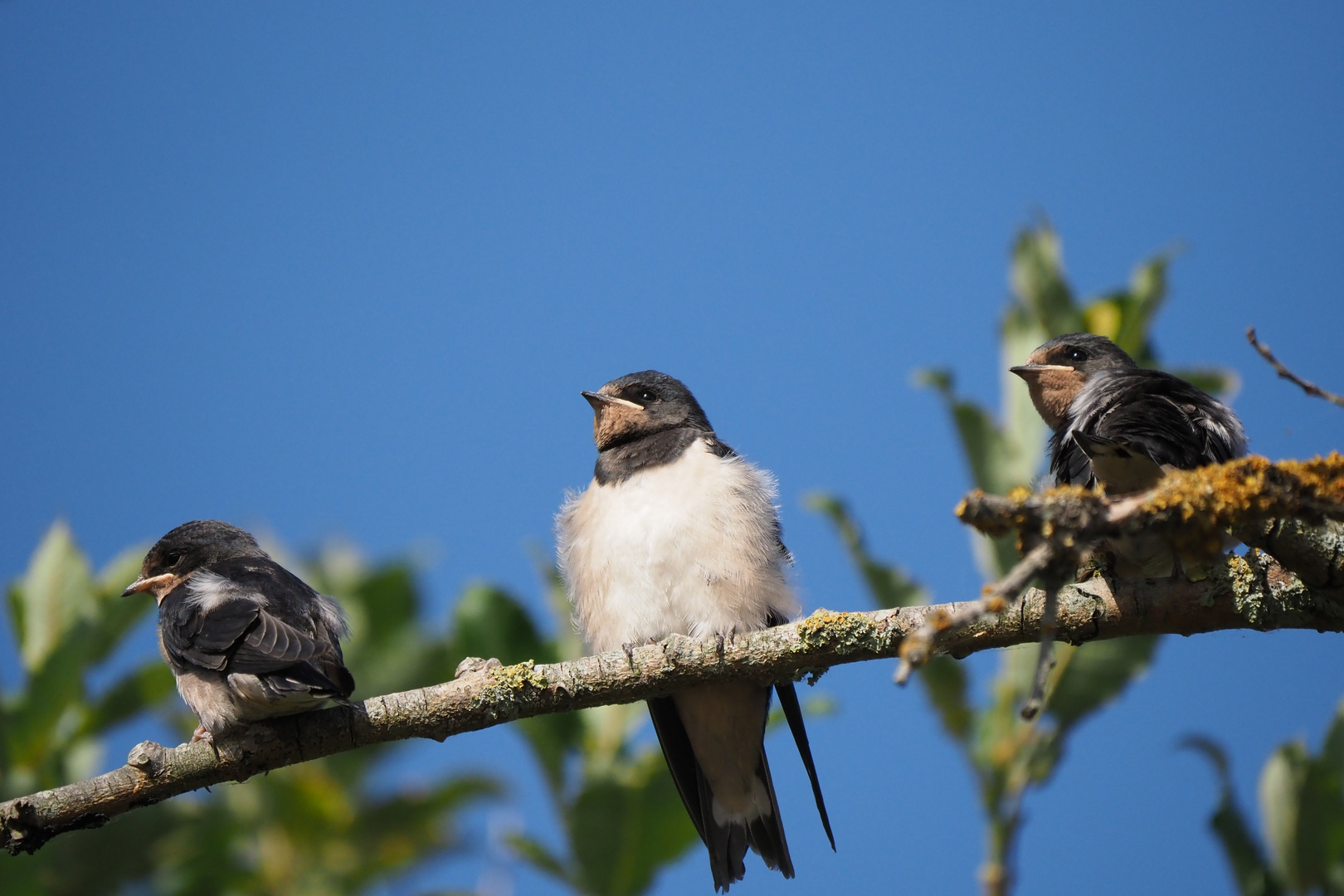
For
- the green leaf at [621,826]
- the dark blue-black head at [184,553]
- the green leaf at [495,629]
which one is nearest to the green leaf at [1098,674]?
the green leaf at [621,826]

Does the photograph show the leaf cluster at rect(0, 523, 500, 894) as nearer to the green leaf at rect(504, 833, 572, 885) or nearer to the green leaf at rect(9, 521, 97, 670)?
the green leaf at rect(9, 521, 97, 670)

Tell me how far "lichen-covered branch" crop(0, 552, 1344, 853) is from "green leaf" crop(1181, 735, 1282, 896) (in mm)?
2860

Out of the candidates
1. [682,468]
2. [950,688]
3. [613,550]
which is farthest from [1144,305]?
[613,550]

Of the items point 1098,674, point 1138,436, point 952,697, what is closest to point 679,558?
point 952,697

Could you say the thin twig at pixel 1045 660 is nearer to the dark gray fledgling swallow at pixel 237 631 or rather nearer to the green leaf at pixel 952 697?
the dark gray fledgling swallow at pixel 237 631

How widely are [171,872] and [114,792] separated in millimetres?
4453

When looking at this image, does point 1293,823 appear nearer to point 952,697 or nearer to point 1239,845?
point 1239,845

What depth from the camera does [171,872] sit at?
299 inches

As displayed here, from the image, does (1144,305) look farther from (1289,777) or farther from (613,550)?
(613,550)

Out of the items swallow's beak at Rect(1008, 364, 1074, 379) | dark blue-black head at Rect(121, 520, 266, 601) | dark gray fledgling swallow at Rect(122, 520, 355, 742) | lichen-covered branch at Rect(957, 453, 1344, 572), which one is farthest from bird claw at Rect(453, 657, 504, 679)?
swallow's beak at Rect(1008, 364, 1074, 379)

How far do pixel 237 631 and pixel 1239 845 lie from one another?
5.00m

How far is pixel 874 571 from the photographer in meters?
6.32

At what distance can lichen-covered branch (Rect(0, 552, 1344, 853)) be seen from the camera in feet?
11.8

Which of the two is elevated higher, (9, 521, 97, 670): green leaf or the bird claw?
(9, 521, 97, 670): green leaf
